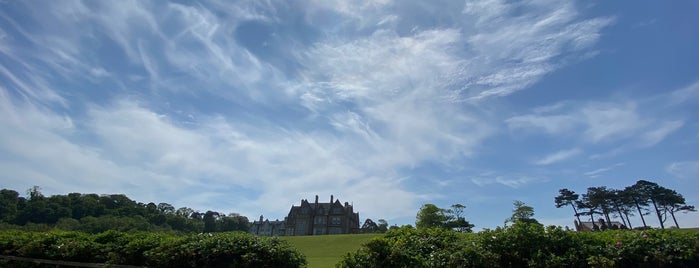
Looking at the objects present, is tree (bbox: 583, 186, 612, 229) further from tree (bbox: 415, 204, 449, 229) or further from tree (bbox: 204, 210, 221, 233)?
tree (bbox: 204, 210, 221, 233)

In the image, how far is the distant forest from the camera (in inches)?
3098

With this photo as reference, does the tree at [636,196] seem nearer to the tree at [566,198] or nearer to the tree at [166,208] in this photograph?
the tree at [566,198]

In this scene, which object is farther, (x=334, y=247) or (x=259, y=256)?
(x=334, y=247)

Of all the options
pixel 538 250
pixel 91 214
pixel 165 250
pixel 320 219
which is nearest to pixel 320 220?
pixel 320 219

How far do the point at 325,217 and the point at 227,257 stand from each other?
82902 mm

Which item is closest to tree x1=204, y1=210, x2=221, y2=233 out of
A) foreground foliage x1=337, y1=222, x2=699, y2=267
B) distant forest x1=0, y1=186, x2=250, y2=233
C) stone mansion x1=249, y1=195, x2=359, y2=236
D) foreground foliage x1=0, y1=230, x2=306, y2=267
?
distant forest x1=0, y1=186, x2=250, y2=233

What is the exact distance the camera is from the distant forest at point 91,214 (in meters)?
78.7

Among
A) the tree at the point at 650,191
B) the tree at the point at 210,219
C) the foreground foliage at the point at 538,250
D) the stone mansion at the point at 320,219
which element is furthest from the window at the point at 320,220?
the foreground foliage at the point at 538,250

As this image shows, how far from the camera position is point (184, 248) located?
8.63 metres

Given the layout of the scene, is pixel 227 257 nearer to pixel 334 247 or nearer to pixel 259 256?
pixel 259 256

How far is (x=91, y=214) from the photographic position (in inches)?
3834

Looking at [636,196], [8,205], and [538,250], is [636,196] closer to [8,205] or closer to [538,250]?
[538,250]

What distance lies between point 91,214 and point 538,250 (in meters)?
118

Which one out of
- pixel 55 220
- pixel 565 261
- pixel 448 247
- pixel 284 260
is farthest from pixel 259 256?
pixel 55 220
